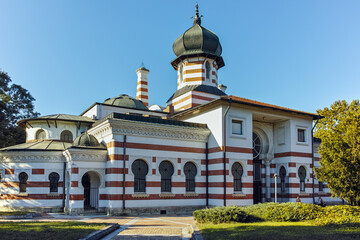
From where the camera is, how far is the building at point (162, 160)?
20.5 m

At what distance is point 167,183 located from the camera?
72.7 feet

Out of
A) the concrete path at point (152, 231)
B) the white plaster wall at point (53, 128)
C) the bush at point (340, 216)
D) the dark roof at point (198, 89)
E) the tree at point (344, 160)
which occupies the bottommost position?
the concrete path at point (152, 231)

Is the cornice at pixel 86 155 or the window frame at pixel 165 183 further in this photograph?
the window frame at pixel 165 183

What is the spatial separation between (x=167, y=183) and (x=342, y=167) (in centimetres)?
1073

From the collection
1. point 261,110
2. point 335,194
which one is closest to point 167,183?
point 261,110

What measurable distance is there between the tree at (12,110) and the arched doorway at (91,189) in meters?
15.7

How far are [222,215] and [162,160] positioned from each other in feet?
25.2

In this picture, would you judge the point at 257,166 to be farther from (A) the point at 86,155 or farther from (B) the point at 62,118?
(B) the point at 62,118

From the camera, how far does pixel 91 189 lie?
22.5m

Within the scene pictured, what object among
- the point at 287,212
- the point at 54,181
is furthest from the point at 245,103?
the point at 54,181

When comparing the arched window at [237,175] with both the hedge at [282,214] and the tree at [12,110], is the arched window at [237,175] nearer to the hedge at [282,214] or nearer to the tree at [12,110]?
the hedge at [282,214]

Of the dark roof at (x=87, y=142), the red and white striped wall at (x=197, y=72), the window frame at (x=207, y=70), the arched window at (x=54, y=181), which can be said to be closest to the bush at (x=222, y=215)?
the dark roof at (x=87, y=142)

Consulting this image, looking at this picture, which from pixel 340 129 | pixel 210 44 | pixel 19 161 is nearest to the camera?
pixel 340 129

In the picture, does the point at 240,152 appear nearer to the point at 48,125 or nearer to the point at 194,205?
the point at 194,205
